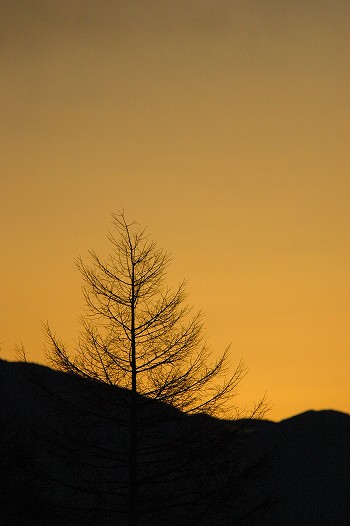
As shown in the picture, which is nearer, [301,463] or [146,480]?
[146,480]

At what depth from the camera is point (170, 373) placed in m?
19.0

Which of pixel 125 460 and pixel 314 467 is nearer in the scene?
pixel 125 460

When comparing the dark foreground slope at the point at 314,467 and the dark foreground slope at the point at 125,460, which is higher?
the dark foreground slope at the point at 314,467

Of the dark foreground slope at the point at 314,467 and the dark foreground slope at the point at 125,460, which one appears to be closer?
the dark foreground slope at the point at 125,460

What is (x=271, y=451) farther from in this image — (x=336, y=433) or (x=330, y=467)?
(x=336, y=433)

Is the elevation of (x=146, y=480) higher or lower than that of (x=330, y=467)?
lower

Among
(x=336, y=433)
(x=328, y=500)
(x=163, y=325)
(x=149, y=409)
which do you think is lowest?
(x=149, y=409)

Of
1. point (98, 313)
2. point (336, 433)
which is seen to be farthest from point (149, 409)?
point (336, 433)

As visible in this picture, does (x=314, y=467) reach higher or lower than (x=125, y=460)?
higher

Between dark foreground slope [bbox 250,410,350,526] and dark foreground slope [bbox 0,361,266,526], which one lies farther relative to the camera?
dark foreground slope [bbox 250,410,350,526]

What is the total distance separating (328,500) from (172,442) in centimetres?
13882

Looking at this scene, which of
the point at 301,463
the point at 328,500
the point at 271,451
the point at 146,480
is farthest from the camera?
the point at 301,463

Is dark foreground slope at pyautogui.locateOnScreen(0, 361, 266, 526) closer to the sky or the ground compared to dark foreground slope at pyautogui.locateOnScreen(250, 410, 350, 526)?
closer to the ground

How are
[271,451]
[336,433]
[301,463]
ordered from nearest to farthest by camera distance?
[271,451] → [301,463] → [336,433]
